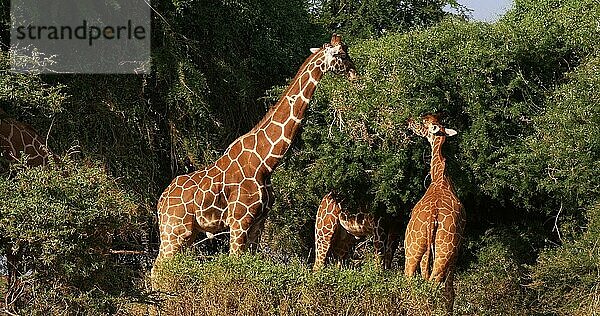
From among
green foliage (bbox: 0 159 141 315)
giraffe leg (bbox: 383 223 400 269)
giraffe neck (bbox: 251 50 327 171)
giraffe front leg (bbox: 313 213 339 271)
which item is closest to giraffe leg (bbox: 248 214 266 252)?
giraffe neck (bbox: 251 50 327 171)

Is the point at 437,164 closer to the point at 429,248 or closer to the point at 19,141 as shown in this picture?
the point at 429,248

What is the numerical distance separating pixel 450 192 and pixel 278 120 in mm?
2183

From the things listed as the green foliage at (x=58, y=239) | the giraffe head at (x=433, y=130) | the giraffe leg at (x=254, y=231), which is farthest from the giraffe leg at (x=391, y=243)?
the green foliage at (x=58, y=239)

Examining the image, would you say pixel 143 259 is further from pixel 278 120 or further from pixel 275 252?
pixel 278 120

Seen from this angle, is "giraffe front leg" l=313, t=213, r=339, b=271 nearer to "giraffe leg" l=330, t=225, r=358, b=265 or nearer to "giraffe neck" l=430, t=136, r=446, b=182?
"giraffe leg" l=330, t=225, r=358, b=265

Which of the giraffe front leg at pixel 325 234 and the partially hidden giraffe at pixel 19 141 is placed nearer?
the partially hidden giraffe at pixel 19 141

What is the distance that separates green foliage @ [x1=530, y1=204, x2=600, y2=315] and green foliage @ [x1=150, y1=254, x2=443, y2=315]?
136 inches

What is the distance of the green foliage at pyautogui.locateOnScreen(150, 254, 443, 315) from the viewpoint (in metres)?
9.22

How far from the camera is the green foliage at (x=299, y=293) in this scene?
9.22 m

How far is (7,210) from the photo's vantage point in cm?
771

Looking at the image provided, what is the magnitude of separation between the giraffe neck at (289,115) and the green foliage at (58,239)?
149 inches

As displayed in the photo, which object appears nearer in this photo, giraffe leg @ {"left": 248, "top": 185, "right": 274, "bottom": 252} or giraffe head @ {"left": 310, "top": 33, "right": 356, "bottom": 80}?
giraffe leg @ {"left": 248, "top": 185, "right": 274, "bottom": 252}

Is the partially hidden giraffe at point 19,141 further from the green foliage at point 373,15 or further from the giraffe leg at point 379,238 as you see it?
the green foliage at point 373,15

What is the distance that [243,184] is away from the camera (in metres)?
11.7
